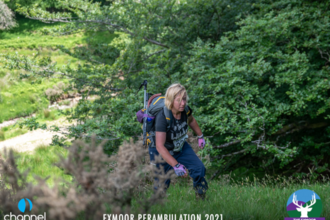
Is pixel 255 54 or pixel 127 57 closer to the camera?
pixel 255 54

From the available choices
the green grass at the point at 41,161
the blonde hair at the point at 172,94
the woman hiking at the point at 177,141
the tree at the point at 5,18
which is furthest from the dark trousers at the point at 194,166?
the tree at the point at 5,18

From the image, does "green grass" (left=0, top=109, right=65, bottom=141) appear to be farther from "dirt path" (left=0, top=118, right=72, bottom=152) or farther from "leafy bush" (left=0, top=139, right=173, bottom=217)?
"leafy bush" (left=0, top=139, right=173, bottom=217)

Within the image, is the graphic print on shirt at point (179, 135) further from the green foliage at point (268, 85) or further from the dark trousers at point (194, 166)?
the green foliage at point (268, 85)

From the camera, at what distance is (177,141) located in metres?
3.40

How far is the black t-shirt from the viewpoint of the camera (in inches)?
125

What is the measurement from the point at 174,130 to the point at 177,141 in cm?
18

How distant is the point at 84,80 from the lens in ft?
23.9

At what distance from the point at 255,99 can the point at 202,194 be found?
317 centimetres

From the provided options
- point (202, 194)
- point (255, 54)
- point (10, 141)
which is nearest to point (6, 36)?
point (10, 141)

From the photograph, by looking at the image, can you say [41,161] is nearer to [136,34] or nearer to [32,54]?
[136,34]

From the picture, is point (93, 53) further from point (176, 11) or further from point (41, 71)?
point (176, 11)

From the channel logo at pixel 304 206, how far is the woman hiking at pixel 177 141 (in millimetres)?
1019

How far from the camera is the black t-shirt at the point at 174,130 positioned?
3.19m

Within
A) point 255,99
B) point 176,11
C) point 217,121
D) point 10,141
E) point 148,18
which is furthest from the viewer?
point 10,141
